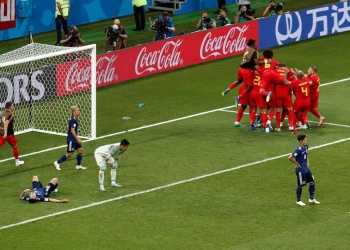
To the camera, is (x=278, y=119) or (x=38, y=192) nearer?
(x=38, y=192)

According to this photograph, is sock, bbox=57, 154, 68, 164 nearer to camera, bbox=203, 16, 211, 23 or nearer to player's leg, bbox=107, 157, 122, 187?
player's leg, bbox=107, 157, 122, 187

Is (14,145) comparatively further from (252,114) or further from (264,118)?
(264,118)

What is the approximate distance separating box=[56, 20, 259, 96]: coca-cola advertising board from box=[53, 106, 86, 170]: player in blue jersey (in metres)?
5.03

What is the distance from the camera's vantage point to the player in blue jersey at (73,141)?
27406 mm

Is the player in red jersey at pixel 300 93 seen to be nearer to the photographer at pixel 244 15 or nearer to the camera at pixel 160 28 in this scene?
the camera at pixel 160 28

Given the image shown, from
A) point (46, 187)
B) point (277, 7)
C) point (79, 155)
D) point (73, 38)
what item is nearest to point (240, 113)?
point (79, 155)

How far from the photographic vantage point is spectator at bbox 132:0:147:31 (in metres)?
42.3

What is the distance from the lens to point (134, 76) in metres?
37.2

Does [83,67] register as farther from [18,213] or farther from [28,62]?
[18,213]

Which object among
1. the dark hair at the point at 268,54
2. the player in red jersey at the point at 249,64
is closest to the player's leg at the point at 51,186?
the player in red jersey at the point at 249,64

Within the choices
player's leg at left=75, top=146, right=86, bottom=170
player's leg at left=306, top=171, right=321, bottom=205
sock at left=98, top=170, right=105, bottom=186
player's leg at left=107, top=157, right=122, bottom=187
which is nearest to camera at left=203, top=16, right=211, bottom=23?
player's leg at left=75, top=146, right=86, bottom=170

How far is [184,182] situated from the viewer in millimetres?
26844

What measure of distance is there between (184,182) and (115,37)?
12.5 metres

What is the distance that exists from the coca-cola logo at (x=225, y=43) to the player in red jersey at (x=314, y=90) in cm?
837
